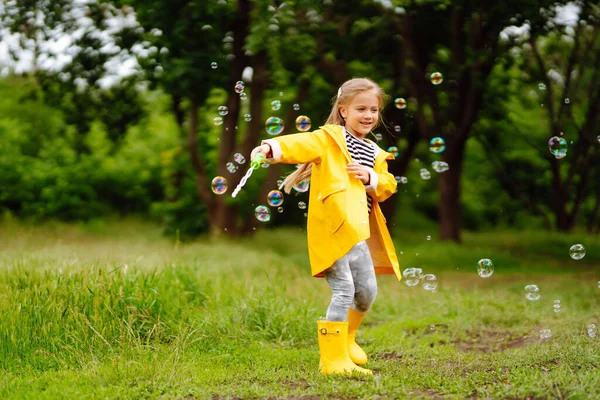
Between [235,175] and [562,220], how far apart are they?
827cm

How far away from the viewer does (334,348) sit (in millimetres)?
4520

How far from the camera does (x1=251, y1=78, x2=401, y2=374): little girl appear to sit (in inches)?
175

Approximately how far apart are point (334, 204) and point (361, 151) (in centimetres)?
52

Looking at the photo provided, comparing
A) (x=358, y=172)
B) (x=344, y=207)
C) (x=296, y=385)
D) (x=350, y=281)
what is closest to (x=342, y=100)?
(x=358, y=172)

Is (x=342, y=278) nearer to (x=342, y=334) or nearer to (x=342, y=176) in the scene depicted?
(x=342, y=334)

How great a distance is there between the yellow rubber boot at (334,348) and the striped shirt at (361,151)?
890 mm

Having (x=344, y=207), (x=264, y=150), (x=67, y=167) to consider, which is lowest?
(x=67, y=167)

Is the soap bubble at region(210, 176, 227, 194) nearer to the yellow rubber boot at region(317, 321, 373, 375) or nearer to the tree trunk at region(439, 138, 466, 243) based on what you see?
the yellow rubber boot at region(317, 321, 373, 375)

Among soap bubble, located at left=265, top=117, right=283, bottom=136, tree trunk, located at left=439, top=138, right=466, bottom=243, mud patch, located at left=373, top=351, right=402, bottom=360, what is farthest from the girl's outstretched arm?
tree trunk, located at left=439, top=138, right=466, bottom=243

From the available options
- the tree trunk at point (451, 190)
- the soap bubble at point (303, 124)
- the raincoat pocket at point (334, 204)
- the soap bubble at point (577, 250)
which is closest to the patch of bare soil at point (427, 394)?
the raincoat pocket at point (334, 204)

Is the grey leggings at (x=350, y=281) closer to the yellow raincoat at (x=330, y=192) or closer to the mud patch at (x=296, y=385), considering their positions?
the yellow raincoat at (x=330, y=192)

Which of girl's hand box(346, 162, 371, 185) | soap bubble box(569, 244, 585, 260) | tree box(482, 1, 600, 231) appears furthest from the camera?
tree box(482, 1, 600, 231)

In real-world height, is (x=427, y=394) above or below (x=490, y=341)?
above

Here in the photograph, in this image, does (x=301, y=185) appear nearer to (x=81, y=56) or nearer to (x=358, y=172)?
(x=358, y=172)
